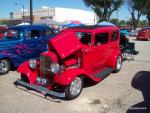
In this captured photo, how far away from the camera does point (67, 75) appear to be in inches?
290

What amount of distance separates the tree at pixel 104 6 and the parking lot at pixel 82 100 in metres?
40.1

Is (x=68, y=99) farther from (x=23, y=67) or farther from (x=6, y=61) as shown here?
(x=6, y=61)

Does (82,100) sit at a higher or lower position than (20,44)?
lower

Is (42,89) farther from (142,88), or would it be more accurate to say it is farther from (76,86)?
(142,88)

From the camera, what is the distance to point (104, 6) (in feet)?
158

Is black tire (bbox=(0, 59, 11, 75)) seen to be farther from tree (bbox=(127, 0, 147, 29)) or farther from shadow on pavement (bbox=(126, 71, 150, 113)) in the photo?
tree (bbox=(127, 0, 147, 29))

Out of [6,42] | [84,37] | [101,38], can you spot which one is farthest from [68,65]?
[6,42]

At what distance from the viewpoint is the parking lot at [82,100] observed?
267 inches

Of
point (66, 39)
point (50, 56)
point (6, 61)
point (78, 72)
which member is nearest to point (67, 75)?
point (78, 72)

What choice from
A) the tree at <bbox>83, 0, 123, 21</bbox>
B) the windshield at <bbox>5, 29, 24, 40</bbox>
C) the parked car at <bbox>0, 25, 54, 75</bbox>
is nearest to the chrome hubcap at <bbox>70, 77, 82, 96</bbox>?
the parked car at <bbox>0, 25, 54, 75</bbox>

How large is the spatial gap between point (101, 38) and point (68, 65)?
2.11 meters

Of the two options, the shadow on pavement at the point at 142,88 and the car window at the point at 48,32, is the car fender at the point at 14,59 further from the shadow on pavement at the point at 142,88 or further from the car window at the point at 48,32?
the shadow on pavement at the point at 142,88

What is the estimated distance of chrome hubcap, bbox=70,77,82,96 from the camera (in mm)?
Answer: 7457

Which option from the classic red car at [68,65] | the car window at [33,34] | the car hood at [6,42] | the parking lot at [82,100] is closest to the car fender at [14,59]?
the car hood at [6,42]
